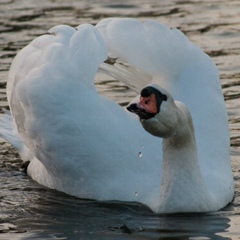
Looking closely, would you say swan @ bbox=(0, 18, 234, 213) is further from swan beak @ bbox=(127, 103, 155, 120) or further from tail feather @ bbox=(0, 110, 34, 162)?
tail feather @ bbox=(0, 110, 34, 162)

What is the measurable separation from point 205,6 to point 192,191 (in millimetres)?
9074

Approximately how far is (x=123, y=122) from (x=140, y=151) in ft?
1.15

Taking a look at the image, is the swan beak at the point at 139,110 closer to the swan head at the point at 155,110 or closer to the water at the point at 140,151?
the swan head at the point at 155,110

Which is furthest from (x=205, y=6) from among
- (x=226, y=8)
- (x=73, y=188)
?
(x=73, y=188)

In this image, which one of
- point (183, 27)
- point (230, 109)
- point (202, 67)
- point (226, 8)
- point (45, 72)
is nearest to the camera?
point (45, 72)

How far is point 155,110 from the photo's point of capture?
9.22 meters

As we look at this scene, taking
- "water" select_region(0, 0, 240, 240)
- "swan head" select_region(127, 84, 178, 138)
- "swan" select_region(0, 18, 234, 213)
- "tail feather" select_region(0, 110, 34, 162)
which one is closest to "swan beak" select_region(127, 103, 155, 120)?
"swan head" select_region(127, 84, 178, 138)

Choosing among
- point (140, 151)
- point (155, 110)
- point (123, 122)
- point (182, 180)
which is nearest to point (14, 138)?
point (123, 122)

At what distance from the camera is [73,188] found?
428 inches

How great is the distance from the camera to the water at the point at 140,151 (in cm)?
971

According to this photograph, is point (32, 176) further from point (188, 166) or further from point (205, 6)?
point (205, 6)

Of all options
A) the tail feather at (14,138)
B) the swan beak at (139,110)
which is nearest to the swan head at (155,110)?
the swan beak at (139,110)

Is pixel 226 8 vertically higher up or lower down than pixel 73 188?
higher up

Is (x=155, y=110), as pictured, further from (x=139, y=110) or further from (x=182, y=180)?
(x=182, y=180)
